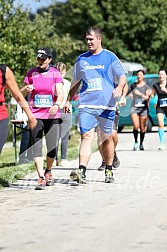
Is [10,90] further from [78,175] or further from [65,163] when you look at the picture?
[65,163]

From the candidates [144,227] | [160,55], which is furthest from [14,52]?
[160,55]

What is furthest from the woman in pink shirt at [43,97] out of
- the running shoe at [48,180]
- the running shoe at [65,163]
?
the running shoe at [65,163]

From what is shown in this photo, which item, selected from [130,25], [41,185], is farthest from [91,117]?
[130,25]

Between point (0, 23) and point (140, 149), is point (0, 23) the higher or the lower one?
the higher one

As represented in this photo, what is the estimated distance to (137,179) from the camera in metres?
12.5

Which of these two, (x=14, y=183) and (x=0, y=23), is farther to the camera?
(x=0, y=23)

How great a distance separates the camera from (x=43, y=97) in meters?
11.7

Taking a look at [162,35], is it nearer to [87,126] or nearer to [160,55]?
[160,55]

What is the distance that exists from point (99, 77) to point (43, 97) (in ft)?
2.61

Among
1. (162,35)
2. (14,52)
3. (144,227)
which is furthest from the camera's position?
(162,35)

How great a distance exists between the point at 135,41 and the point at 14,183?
121 ft

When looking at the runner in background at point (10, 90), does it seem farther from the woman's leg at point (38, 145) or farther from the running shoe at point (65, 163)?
the running shoe at point (65, 163)

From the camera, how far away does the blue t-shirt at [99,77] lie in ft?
38.6

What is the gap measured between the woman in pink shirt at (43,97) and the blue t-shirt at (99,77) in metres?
0.35
